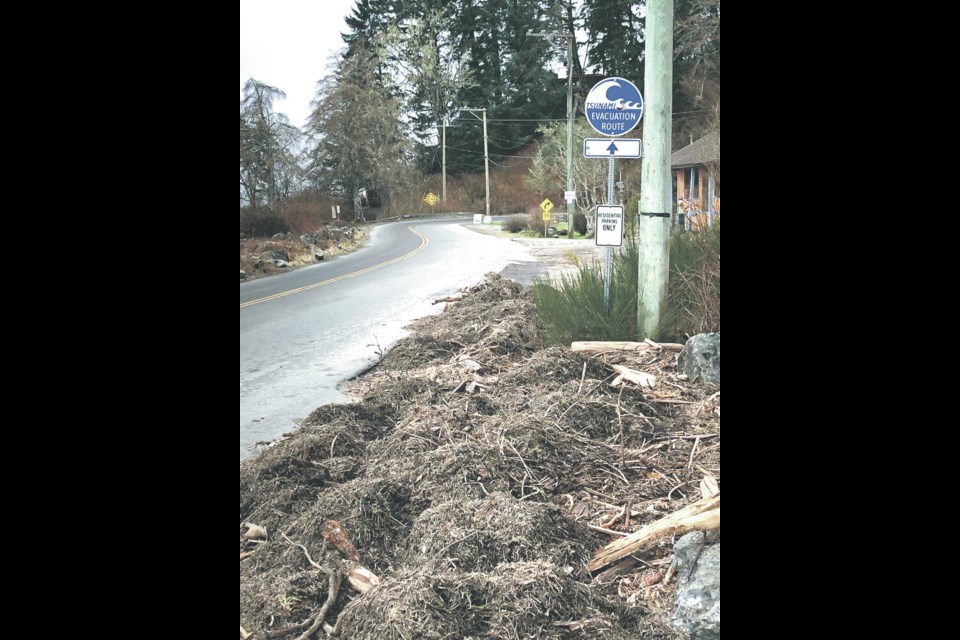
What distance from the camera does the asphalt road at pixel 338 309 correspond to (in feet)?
9.86

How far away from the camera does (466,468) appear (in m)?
2.73

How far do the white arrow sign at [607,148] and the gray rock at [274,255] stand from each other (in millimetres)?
1388

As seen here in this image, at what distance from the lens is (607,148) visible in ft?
9.37

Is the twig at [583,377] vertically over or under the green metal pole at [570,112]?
under

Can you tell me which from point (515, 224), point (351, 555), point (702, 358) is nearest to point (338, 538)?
point (351, 555)

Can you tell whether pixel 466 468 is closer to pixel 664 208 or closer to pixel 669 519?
pixel 669 519

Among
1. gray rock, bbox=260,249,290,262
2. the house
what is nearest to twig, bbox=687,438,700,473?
the house

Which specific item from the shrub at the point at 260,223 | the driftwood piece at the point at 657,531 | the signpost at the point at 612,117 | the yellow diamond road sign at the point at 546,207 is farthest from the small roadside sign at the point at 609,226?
the shrub at the point at 260,223

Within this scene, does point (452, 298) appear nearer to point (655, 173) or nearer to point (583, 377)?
point (583, 377)

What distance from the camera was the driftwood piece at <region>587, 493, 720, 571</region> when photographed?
2355mm

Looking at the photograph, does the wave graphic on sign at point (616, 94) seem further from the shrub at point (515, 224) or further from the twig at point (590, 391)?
the twig at point (590, 391)

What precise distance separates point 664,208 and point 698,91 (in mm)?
523

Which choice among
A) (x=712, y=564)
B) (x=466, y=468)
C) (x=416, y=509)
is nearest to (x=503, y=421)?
(x=466, y=468)

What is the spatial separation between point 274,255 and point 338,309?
0.46 m
